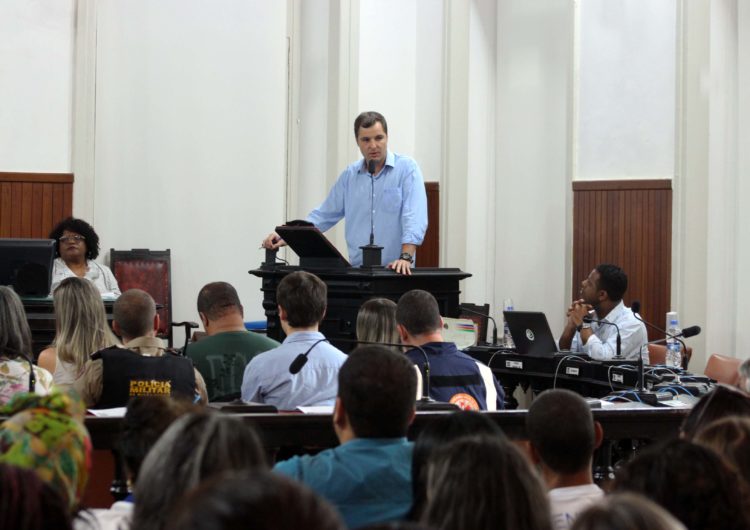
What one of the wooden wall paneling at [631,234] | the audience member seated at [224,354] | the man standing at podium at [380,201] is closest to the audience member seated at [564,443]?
the audience member seated at [224,354]

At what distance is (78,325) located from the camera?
4.53 meters

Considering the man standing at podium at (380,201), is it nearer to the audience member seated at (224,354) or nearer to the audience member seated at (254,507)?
the audience member seated at (224,354)

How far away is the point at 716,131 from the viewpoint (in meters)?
7.50

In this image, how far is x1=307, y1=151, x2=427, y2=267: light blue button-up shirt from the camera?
670 centimetres

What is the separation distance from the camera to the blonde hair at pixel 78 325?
178 inches

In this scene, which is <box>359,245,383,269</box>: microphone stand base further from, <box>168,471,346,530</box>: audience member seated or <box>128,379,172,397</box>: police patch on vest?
<box>168,471,346,530</box>: audience member seated

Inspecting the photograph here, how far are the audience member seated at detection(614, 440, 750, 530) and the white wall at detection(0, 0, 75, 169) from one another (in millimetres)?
7979

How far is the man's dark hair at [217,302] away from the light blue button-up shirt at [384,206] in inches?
74.3

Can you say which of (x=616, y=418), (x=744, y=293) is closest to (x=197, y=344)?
(x=616, y=418)

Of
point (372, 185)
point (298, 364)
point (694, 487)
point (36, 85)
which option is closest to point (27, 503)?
point (694, 487)

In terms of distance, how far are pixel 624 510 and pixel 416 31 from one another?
29.1ft

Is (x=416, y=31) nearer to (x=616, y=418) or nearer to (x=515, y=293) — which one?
(x=515, y=293)

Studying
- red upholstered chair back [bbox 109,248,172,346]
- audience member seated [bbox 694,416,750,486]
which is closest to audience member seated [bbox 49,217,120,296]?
red upholstered chair back [bbox 109,248,172,346]

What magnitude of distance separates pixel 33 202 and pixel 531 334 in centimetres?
461
